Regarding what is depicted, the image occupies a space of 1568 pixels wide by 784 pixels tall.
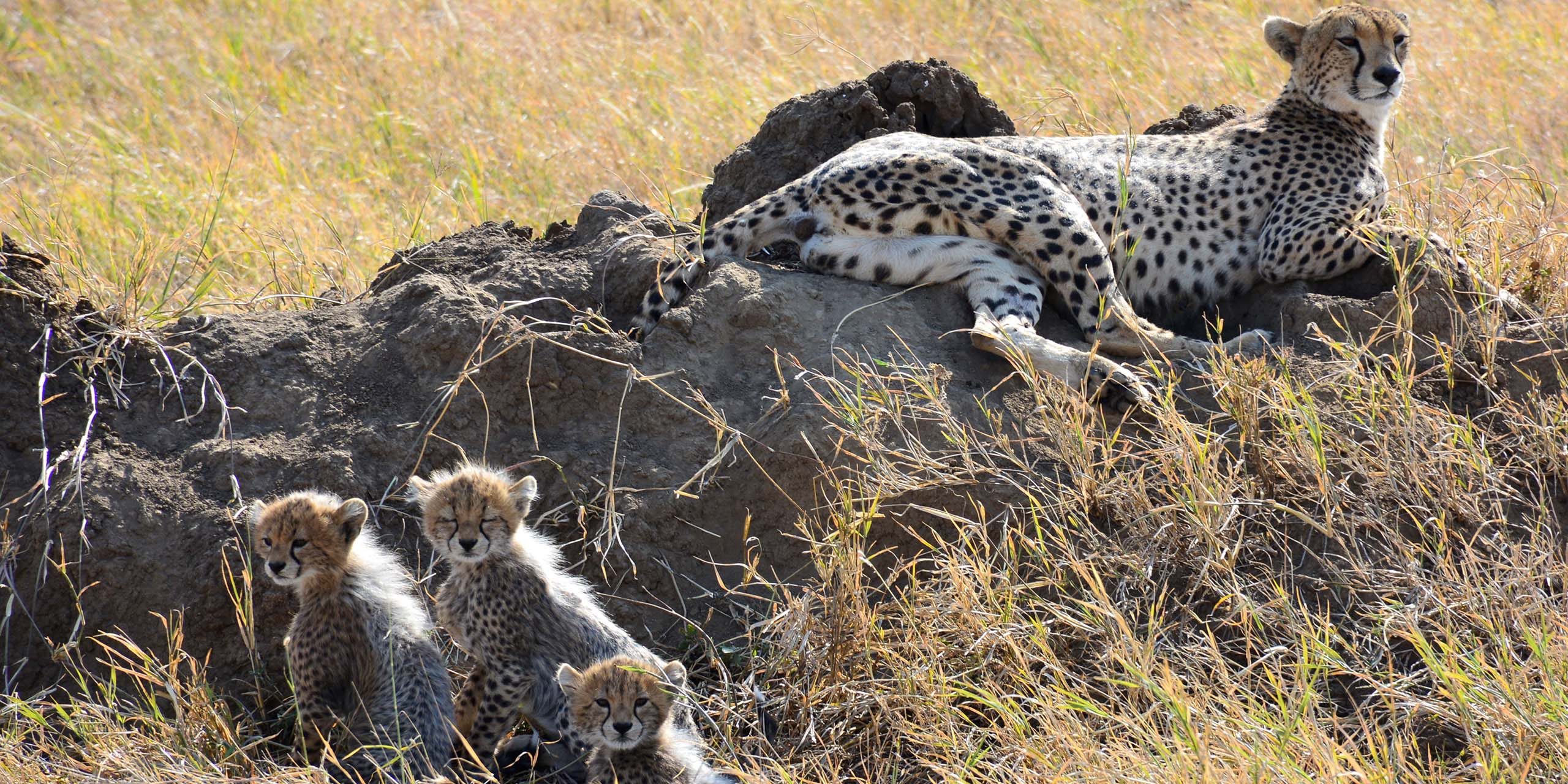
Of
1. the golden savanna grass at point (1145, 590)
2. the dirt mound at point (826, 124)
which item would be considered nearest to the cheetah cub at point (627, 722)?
the golden savanna grass at point (1145, 590)

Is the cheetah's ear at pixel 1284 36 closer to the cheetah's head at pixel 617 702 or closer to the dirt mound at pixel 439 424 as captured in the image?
the dirt mound at pixel 439 424

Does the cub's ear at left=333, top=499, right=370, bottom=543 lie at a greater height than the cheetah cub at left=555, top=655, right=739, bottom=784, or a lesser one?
greater

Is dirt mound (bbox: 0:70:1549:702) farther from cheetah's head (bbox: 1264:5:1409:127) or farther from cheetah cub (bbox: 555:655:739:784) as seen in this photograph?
cheetah's head (bbox: 1264:5:1409:127)

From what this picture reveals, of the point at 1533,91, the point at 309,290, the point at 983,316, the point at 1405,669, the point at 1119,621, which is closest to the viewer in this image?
the point at 1119,621

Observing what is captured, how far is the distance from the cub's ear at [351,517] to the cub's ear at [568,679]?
0.61m

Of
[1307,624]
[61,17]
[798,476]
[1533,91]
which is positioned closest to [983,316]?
[798,476]

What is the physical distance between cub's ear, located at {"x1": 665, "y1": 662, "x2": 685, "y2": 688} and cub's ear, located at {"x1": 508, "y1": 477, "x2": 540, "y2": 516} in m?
0.52

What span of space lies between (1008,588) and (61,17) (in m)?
9.14

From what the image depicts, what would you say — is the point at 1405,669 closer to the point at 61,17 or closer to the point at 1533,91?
the point at 1533,91

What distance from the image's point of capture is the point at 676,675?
9.43ft

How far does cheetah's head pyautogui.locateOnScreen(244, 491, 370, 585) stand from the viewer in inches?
117

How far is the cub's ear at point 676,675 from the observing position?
2869 mm

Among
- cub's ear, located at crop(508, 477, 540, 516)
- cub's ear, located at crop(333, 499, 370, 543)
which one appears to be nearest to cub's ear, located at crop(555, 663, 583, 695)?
cub's ear, located at crop(508, 477, 540, 516)

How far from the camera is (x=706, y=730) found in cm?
312
